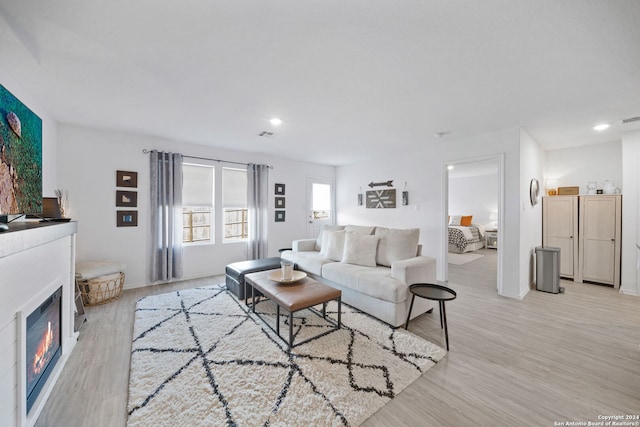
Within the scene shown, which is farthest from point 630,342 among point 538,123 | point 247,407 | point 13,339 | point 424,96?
point 13,339

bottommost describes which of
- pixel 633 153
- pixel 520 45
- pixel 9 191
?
pixel 9 191

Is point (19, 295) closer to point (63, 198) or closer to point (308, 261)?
point (63, 198)

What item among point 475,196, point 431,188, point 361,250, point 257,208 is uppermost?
point 475,196

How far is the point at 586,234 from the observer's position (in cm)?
420

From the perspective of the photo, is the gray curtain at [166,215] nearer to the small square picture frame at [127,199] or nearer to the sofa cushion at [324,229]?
the small square picture frame at [127,199]

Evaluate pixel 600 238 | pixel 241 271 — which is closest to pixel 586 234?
pixel 600 238

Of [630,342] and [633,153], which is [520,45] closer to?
[630,342]

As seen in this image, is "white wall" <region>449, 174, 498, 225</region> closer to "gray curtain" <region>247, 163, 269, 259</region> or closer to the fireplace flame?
"gray curtain" <region>247, 163, 269, 259</region>

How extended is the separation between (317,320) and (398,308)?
884mm

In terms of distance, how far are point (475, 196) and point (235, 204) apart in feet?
26.3

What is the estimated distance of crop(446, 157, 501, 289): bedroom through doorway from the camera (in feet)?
16.4

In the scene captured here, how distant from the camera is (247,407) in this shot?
1.58 m

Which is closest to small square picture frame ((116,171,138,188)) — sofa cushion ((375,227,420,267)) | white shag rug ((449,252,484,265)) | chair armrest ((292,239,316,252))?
chair armrest ((292,239,316,252))

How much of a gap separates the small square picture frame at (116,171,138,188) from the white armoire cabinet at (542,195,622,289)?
7.07 meters
